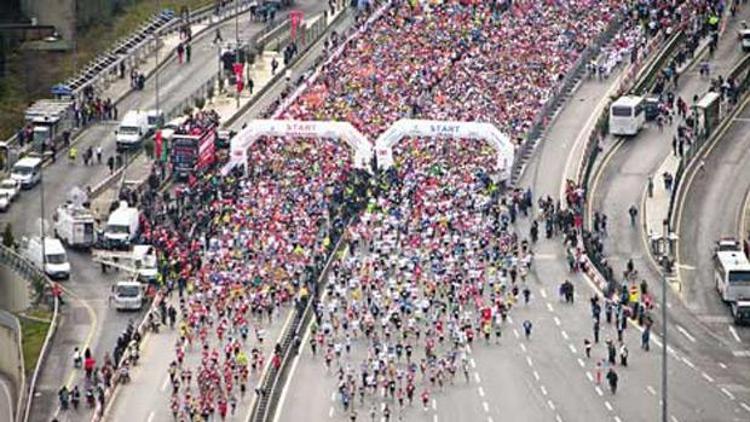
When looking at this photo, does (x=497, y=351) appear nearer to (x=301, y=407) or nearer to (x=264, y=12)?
(x=301, y=407)

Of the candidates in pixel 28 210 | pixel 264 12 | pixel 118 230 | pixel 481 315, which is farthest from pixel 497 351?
pixel 264 12

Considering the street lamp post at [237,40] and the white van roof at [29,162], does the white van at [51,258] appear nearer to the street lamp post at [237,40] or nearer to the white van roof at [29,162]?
the white van roof at [29,162]

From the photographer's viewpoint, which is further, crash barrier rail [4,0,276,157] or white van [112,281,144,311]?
crash barrier rail [4,0,276,157]

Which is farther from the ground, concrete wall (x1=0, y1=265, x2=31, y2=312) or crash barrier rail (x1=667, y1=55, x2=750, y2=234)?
crash barrier rail (x1=667, y1=55, x2=750, y2=234)

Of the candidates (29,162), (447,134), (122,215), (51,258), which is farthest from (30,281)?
(447,134)

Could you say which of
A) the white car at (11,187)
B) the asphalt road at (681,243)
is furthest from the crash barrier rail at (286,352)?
the white car at (11,187)

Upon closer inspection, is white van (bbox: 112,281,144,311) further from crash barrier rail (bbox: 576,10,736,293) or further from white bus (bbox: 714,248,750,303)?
white bus (bbox: 714,248,750,303)

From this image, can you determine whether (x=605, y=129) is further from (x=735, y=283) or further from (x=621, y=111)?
(x=735, y=283)

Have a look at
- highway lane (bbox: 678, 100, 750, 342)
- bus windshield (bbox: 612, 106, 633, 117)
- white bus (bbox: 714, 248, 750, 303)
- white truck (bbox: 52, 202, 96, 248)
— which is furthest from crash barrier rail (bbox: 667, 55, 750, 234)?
white truck (bbox: 52, 202, 96, 248)
